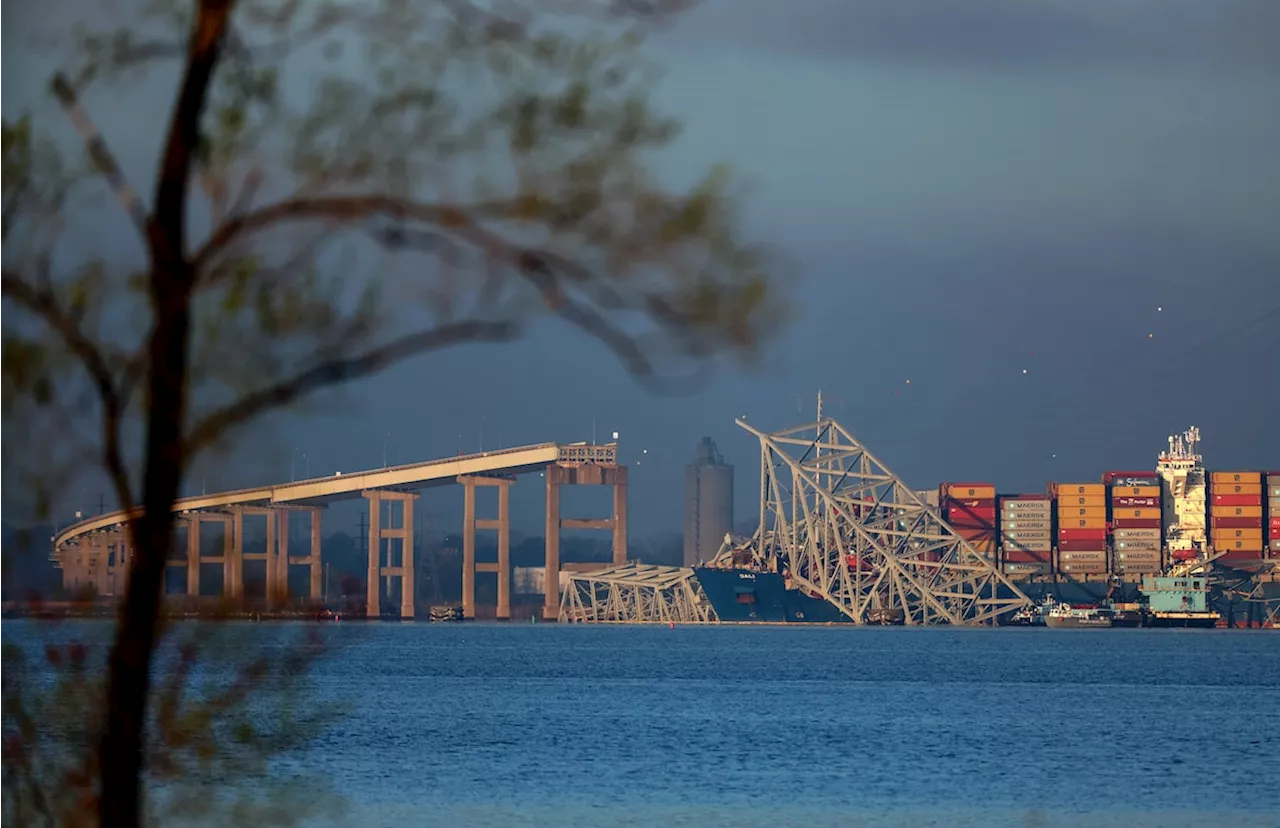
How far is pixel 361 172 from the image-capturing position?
6.77m

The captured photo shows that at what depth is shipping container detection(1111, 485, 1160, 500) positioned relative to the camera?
423 ft

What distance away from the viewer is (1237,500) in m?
128

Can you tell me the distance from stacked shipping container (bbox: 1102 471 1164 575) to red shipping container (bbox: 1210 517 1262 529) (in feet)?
12.1

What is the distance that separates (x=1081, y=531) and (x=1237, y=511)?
10920 millimetres

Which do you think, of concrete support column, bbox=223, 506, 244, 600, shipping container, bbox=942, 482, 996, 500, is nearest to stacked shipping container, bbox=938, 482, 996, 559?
shipping container, bbox=942, 482, 996, 500

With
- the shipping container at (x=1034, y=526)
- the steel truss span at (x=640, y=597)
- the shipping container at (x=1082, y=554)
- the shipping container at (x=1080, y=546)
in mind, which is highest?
the shipping container at (x=1034, y=526)

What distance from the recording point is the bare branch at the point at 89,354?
6.99 m

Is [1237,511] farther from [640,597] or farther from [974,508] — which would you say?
[640,597]

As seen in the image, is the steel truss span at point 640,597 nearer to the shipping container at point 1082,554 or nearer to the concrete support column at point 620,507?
the concrete support column at point 620,507

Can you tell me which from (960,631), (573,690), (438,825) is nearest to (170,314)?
(438,825)

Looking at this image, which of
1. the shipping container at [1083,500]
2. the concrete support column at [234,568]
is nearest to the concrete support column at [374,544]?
the shipping container at [1083,500]

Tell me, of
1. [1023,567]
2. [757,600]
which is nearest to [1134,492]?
[1023,567]

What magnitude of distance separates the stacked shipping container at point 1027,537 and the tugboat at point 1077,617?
4056 mm

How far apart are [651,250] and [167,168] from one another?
1799 mm
